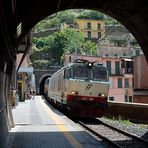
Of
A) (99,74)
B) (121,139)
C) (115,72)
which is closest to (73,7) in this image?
(121,139)

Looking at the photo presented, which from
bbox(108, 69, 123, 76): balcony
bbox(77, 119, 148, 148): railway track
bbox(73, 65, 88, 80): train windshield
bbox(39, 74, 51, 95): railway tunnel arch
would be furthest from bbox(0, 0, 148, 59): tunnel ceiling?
bbox(39, 74, 51, 95): railway tunnel arch

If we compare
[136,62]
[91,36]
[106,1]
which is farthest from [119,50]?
[106,1]

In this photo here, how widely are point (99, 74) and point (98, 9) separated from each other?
287 inches

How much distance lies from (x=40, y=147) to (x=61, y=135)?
308cm

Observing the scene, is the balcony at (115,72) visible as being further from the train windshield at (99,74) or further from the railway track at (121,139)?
the railway track at (121,139)

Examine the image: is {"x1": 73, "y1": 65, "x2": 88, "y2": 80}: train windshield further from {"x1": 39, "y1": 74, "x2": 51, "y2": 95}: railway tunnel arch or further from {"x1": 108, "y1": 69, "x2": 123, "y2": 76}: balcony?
{"x1": 39, "y1": 74, "x2": 51, "y2": 95}: railway tunnel arch

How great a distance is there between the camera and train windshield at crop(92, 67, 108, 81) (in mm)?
26000

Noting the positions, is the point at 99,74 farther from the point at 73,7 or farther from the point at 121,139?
the point at 121,139

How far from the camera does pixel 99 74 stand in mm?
26219

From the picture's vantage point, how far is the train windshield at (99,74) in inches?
1024

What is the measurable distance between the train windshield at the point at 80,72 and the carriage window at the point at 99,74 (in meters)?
0.45

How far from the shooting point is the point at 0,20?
9.97m

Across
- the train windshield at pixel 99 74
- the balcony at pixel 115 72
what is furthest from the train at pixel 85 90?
the balcony at pixel 115 72

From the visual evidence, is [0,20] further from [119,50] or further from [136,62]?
[119,50]
